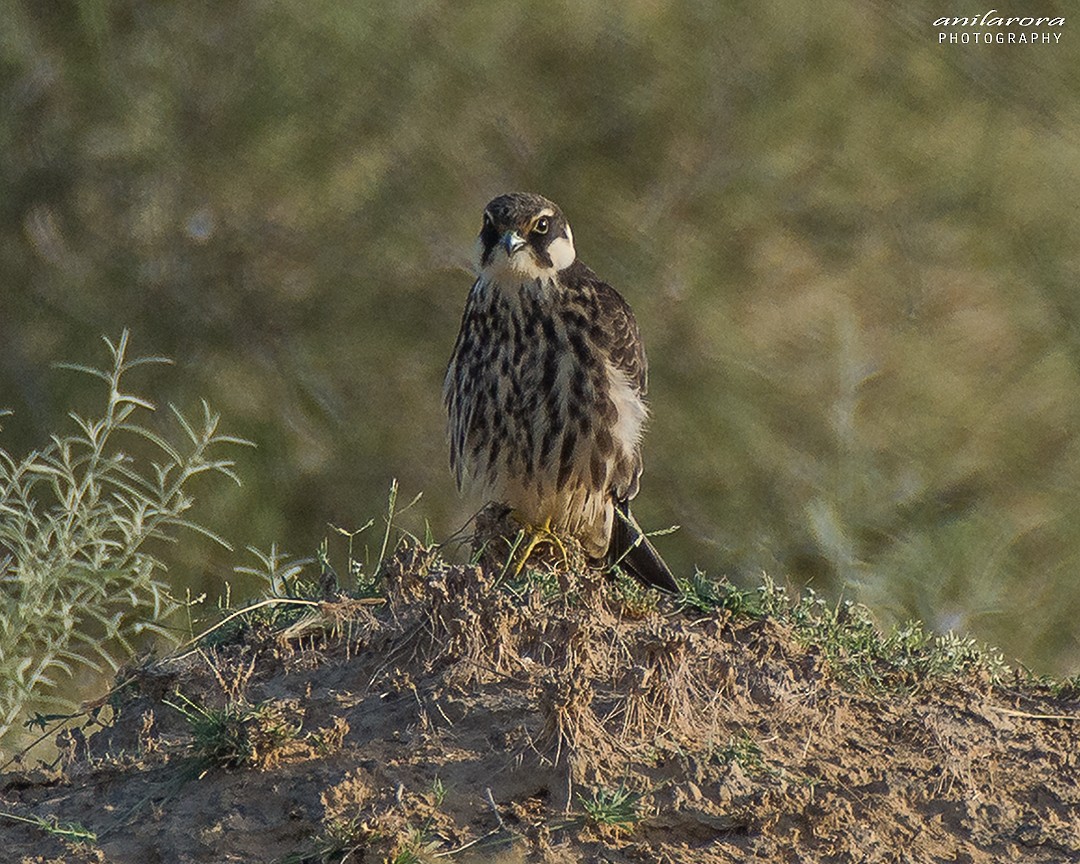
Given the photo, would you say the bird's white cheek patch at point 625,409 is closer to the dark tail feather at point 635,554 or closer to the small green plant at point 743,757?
the dark tail feather at point 635,554

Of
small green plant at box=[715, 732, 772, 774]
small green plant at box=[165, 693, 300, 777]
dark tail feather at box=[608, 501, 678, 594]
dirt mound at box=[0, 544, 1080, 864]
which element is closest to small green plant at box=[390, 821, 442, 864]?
dirt mound at box=[0, 544, 1080, 864]

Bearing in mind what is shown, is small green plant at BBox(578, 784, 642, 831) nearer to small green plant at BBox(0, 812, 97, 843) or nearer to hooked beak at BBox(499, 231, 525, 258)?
small green plant at BBox(0, 812, 97, 843)

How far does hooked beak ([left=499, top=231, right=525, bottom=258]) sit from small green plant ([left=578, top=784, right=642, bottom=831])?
7.45ft

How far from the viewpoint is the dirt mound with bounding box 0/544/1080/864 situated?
2.89 m

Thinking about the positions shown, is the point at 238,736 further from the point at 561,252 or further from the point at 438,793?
the point at 561,252

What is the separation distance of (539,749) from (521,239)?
221 centimetres

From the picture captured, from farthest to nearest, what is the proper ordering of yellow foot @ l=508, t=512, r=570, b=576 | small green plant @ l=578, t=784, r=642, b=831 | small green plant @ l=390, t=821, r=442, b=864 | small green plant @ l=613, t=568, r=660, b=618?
1. yellow foot @ l=508, t=512, r=570, b=576
2. small green plant @ l=613, t=568, r=660, b=618
3. small green plant @ l=578, t=784, r=642, b=831
4. small green plant @ l=390, t=821, r=442, b=864

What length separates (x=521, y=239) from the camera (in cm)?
489

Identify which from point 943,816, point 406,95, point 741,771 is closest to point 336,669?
point 741,771

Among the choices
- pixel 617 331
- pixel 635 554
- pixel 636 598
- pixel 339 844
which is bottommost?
pixel 339 844

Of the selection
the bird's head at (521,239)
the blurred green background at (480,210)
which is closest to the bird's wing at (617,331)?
the bird's head at (521,239)

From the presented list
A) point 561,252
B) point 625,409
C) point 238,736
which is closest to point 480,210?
point 561,252

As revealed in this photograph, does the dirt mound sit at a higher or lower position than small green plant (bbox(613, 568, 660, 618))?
lower

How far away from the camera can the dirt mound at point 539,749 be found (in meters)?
2.89
